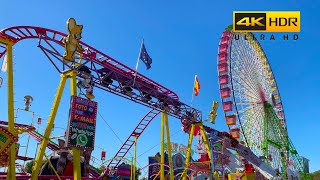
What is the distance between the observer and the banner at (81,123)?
15.9 meters

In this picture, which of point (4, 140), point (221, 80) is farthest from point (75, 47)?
point (221, 80)

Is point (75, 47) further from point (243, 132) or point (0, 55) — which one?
point (243, 132)

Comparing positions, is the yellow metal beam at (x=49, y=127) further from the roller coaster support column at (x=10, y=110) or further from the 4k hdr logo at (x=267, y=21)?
the 4k hdr logo at (x=267, y=21)

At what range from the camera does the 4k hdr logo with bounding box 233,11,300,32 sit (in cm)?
2053

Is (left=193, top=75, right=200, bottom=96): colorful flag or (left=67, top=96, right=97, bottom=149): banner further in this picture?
(left=193, top=75, right=200, bottom=96): colorful flag

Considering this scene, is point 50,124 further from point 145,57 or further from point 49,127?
point 145,57

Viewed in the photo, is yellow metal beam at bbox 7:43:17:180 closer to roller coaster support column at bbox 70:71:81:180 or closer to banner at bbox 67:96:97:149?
banner at bbox 67:96:97:149

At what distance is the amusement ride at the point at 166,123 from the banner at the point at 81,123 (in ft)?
0.15

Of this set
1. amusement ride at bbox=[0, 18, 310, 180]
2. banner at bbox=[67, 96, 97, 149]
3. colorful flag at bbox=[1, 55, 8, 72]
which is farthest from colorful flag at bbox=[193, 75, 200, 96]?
colorful flag at bbox=[1, 55, 8, 72]

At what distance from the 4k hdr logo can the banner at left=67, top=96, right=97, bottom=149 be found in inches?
398

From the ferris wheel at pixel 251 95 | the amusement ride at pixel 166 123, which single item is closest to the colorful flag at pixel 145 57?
the amusement ride at pixel 166 123

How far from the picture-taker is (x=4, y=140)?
14.3 meters

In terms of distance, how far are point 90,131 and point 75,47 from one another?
4.23 meters

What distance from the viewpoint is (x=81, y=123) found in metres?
16.4
